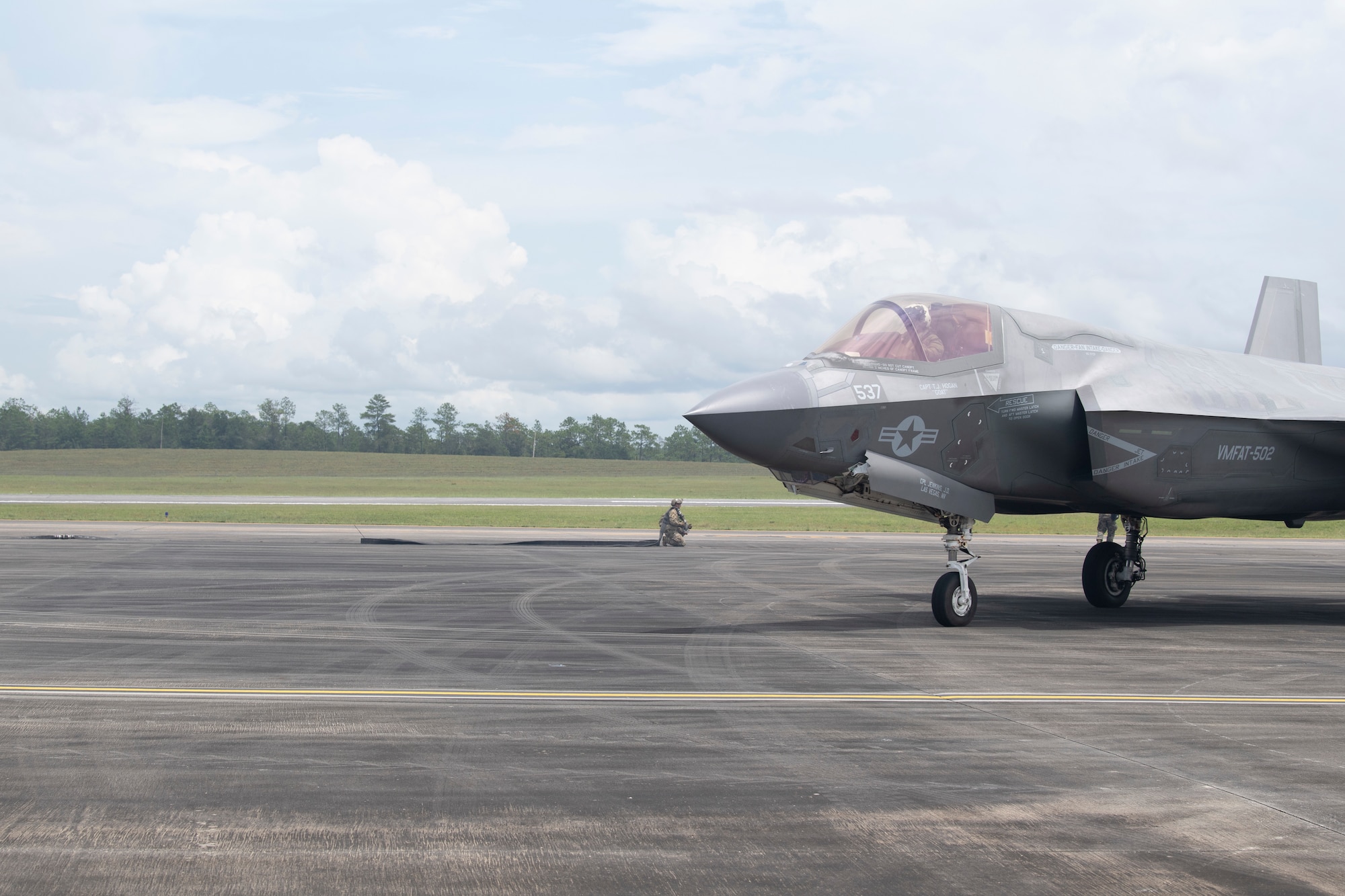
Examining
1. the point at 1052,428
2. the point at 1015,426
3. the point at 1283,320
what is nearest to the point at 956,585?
the point at 1015,426

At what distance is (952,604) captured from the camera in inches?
547

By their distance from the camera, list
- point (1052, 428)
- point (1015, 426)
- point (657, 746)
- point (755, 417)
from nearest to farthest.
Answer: point (657, 746)
point (755, 417)
point (1015, 426)
point (1052, 428)

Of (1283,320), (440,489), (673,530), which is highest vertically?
(1283,320)

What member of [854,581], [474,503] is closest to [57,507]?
[474,503]

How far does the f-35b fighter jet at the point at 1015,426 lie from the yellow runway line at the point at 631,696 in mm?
3922

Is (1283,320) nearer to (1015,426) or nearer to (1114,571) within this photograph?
(1114,571)

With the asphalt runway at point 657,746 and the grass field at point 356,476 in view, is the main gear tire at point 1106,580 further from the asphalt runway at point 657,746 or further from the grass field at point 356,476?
the grass field at point 356,476

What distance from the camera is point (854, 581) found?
814 inches

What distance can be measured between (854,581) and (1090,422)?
7.38m

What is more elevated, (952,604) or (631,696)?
(952,604)

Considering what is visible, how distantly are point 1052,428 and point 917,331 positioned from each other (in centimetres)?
230

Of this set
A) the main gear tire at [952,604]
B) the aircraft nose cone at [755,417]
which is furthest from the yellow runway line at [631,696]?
the main gear tire at [952,604]

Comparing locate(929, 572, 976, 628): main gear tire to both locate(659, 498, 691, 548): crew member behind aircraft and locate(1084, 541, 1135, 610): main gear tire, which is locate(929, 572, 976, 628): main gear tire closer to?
locate(1084, 541, 1135, 610): main gear tire

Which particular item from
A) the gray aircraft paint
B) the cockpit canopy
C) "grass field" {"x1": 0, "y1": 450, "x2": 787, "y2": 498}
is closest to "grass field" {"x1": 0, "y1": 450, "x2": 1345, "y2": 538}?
"grass field" {"x1": 0, "y1": 450, "x2": 787, "y2": 498}
